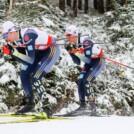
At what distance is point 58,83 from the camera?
11.8 metres

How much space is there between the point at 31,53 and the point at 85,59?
1786 mm

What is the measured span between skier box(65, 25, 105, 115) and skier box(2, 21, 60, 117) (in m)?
0.83

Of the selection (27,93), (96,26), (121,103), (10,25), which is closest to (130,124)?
(27,93)

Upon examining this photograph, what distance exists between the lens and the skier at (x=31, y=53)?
6.39 meters

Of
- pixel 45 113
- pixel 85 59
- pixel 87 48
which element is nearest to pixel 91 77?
pixel 85 59

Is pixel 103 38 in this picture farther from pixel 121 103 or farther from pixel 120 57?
pixel 121 103

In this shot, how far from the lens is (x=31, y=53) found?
6305mm

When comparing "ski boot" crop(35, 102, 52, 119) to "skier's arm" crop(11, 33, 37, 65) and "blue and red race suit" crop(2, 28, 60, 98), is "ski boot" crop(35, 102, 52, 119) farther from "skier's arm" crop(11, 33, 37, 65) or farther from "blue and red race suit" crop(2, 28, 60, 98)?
"skier's arm" crop(11, 33, 37, 65)

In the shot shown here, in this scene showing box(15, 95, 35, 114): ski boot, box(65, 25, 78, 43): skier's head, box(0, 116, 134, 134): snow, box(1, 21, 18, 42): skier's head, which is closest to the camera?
box(0, 116, 134, 134): snow

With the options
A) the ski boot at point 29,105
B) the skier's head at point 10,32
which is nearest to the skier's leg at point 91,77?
the ski boot at point 29,105

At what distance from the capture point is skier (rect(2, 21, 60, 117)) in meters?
6.39

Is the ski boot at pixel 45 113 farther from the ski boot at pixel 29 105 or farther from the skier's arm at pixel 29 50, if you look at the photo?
the skier's arm at pixel 29 50

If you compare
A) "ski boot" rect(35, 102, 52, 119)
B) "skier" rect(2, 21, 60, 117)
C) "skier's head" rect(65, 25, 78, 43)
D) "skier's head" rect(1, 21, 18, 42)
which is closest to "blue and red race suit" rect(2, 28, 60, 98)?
"skier" rect(2, 21, 60, 117)

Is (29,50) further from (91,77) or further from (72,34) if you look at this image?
(91,77)
